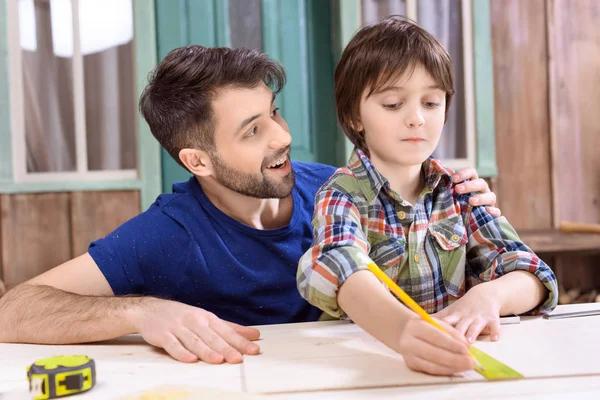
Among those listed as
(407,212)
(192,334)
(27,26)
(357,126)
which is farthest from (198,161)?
(27,26)

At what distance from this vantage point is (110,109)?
9.80 feet

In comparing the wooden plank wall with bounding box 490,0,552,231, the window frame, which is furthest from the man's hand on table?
the wooden plank wall with bounding box 490,0,552,231

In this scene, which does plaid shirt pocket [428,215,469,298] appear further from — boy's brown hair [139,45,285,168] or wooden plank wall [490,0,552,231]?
wooden plank wall [490,0,552,231]

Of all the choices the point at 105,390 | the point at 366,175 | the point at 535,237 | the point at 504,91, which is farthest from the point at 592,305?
the point at 504,91

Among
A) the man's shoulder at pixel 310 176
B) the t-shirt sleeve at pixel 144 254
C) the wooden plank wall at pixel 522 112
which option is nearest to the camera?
the t-shirt sleeve at pixel 144 254

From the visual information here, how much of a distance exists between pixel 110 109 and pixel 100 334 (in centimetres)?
199

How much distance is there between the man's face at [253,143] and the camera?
1.63m

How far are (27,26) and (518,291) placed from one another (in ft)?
8.47

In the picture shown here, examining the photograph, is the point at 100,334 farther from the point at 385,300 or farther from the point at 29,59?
the point at 29,59

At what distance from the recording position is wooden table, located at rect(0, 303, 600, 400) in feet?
2.55

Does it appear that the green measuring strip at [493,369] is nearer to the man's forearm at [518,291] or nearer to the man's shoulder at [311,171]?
the man's forearm at [518,291]

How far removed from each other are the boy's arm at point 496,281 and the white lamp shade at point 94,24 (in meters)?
2.14

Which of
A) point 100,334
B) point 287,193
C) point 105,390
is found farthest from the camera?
point 287,193

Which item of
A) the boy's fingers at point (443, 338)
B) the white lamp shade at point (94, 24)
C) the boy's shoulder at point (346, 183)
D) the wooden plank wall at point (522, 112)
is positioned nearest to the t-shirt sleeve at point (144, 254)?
the boy's shoulder at point (346, 183)
